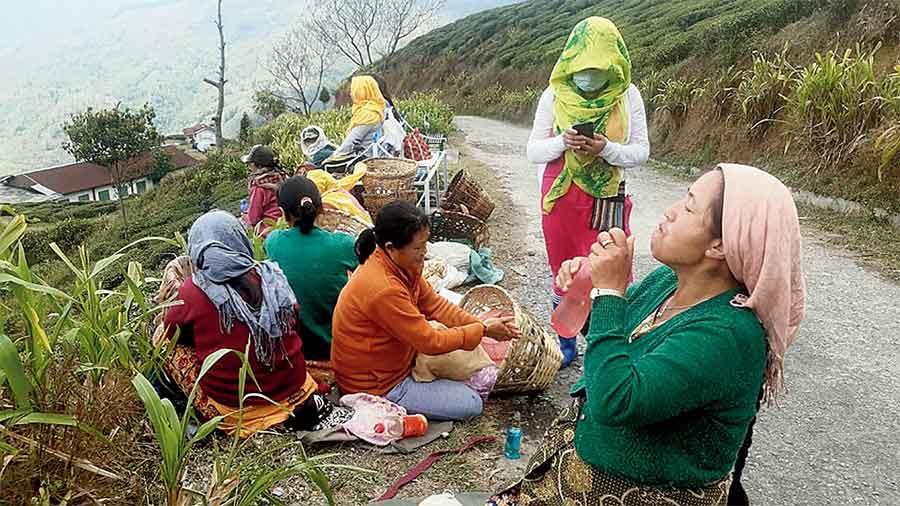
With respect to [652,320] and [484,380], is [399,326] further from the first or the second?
[652,320]

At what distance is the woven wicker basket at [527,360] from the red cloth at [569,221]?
23 centimetres

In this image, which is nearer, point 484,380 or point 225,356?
point 225,356

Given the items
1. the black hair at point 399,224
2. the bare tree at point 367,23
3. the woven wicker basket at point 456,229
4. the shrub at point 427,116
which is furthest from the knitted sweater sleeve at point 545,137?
the bare tree at point 367,23

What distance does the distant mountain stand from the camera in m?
74.6

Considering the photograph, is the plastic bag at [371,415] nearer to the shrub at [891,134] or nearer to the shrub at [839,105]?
the shrub at [891,134]

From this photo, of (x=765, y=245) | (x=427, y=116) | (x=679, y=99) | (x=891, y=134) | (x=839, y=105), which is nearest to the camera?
(x=765, y=245)

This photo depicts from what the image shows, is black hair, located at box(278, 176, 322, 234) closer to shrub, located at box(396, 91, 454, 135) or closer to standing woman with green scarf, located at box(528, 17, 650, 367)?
standing woman with green scarf, located at box(528, 17, 650, 367)

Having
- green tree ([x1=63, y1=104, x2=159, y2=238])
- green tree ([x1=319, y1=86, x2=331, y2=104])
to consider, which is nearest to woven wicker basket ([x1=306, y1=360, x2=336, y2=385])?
green tree ([x1=63, y1=104, x2=159, y2=238])

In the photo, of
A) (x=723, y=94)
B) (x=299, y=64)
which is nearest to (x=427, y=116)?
(x=723, y=94)

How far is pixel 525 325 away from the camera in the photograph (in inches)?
125

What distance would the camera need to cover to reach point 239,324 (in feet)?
8.93

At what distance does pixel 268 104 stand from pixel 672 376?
1504 inches

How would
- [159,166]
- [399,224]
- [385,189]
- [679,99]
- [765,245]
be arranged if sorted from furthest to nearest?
[159,166]
[679,99]
[385,189]
[399,224]
[765,245]

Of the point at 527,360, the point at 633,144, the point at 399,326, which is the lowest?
the point at 527,360
